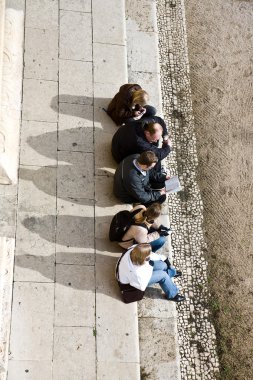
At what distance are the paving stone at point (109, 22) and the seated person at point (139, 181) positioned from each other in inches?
107

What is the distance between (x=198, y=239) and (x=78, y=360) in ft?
8.49

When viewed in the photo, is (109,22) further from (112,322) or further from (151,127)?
(112,322)

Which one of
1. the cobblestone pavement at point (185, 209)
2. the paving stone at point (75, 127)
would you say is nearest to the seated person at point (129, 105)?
the paving stone at point (75, 127)

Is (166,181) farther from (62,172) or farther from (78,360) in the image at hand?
(78,360)

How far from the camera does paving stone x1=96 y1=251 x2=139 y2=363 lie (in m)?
6.59

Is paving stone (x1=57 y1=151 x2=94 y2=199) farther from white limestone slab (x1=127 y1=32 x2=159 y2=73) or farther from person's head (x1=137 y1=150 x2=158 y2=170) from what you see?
white limestone slab (x1=127 y1=32 x2=159 y2=73)

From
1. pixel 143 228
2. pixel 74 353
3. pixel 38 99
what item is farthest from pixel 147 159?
pixel 74 353

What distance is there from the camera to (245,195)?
8.26 m

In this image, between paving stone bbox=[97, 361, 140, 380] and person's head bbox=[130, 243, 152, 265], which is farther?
paving stone bbox=[97, 361, 140, 380]

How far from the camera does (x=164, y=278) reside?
6906 millimetres

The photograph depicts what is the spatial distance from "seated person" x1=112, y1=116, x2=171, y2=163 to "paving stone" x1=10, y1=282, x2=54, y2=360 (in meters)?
2.13

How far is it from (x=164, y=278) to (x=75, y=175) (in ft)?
6.45

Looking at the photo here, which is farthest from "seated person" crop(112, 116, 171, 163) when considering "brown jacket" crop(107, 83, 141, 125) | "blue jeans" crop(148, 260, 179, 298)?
"blue jeans" crop(148, 260, 179, 298)

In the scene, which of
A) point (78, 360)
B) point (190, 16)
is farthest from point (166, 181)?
point (190, 16)
